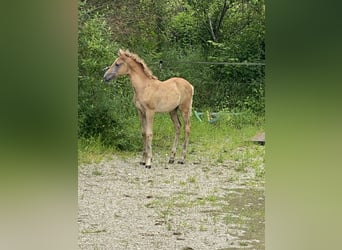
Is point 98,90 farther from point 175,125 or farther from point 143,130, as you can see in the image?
point 175,125

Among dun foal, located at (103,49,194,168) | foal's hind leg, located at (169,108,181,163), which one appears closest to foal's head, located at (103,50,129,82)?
dun foal, located at (103,49,194,168)

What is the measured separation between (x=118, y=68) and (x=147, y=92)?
321mm

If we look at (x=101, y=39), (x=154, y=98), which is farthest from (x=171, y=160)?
(x=101, y=39)

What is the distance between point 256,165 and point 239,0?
1810 mm

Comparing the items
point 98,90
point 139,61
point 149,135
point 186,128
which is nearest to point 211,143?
point 186,128

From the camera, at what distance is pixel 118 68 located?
422cm

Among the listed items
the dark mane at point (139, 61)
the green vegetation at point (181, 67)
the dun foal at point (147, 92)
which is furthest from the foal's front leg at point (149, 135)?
the dark mane at point (139, 61)

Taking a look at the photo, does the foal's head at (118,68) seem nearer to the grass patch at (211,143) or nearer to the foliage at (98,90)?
the foliage at (98,90)

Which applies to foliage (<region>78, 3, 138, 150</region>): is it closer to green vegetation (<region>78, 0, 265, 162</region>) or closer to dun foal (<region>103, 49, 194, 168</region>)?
green vegetation (<region>78, 0, 265, 162</region>)

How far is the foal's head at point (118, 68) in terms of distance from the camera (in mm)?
4191

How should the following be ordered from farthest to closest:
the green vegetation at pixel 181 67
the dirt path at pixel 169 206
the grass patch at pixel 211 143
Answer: the green vegetation at pixel 181 67 → the grass patch at pixel 211 143 → the dirt path at pixel 169 206
